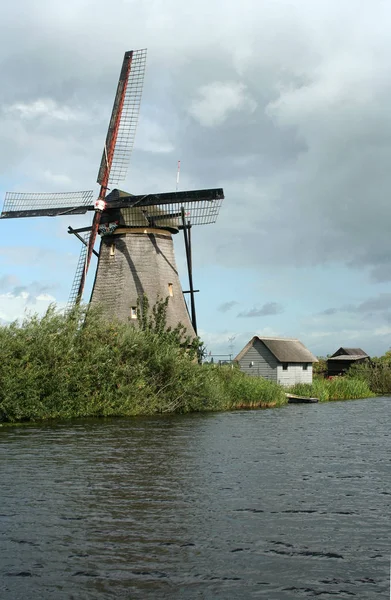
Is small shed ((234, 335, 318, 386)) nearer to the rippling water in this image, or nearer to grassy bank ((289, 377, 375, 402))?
grassy bank ((289, 377, 375, 402))

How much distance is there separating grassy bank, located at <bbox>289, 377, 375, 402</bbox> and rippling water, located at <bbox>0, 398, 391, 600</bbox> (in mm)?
23296

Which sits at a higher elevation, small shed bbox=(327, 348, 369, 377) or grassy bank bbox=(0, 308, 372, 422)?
small shed bbox=(327, 348, 369, 377)

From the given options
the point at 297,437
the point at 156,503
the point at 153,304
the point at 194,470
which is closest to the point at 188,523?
the point at 156,503

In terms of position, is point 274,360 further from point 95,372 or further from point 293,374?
point 95,372

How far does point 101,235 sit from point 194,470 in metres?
20.3

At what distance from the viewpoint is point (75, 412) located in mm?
24672

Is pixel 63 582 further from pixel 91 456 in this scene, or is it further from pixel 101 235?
pixel 101 235

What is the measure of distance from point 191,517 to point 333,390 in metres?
35.8

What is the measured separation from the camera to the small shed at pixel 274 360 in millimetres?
46844

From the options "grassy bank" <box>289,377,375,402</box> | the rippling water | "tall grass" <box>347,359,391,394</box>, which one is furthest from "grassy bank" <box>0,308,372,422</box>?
"tall grass" <box>347,359,391,394</box>

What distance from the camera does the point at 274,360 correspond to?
46.8 m

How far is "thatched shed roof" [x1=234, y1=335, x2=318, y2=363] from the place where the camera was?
46.9m

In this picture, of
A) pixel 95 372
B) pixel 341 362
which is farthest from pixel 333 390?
pixel 341 362

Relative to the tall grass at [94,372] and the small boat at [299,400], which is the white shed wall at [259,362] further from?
the tall grass at [94,372]
